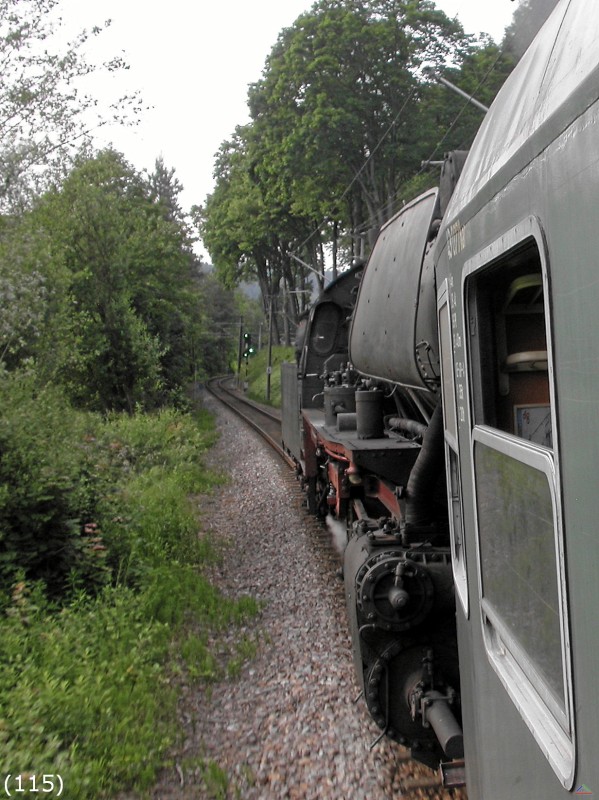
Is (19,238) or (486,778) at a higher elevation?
(19,238)

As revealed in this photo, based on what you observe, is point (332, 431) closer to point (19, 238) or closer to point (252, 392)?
point (19, 238)

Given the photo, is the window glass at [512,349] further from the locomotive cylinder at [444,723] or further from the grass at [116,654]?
the grass at [116,654]

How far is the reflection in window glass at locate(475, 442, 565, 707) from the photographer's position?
1717 mm

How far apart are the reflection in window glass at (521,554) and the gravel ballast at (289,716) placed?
7.64 feet

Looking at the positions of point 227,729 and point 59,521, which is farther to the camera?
point 59,521

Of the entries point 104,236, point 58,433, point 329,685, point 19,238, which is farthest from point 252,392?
point 329,685

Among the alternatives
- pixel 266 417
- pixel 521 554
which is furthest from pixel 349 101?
pixel 521 554

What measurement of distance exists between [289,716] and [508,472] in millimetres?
3558

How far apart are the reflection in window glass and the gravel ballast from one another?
2.33 metres

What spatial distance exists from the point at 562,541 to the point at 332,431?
565 centimetres

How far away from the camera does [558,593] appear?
5.39 ft

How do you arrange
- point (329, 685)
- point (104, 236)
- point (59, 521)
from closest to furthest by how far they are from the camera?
point (329, 685) < point (59, 521) < point (104, 236)

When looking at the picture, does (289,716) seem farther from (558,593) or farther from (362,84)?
(362,84)

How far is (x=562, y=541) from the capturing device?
1.56 meters
